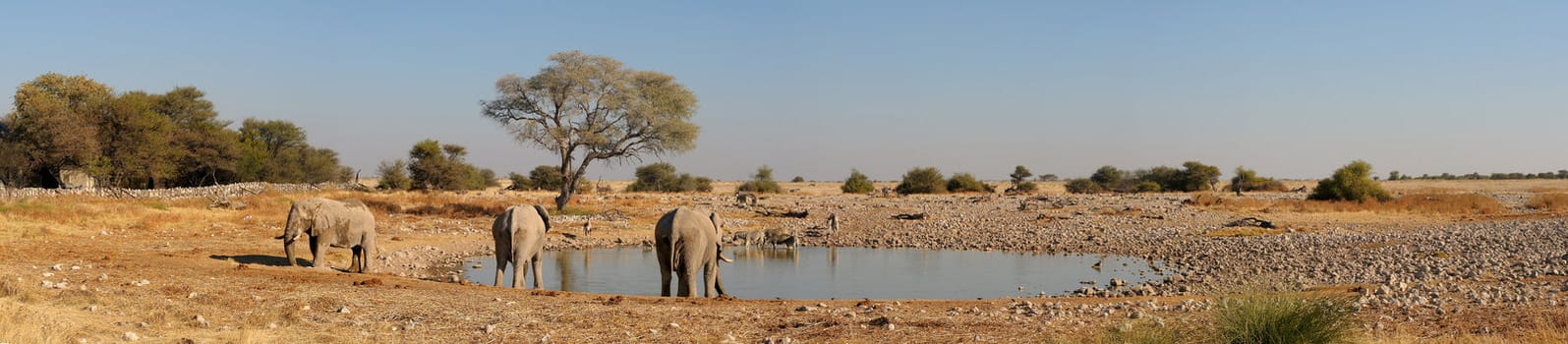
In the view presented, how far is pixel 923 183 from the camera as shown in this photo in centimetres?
7162

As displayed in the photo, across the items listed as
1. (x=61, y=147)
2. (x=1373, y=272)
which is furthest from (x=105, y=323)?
(x=61, y=147)

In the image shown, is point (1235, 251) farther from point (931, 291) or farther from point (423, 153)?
point (423, 153)

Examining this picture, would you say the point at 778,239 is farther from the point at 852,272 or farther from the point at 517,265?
the point at 517,265

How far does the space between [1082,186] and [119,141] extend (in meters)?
66.4

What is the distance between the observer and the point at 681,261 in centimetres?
1395

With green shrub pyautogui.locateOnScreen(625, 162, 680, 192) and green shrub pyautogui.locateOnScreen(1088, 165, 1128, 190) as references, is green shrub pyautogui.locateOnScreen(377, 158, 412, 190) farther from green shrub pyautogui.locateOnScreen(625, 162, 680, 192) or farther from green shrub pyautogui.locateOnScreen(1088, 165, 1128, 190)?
green shrub pyautogui.locateOnScreen(1088, 165, 1128, 190)

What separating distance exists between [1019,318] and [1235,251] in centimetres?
1397

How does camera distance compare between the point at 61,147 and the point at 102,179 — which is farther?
the point at 102,179

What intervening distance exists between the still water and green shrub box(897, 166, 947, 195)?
45.6 metres

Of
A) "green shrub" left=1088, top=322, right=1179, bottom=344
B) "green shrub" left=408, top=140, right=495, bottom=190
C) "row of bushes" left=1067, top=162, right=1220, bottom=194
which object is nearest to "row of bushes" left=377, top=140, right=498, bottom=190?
"green shrub" left=408, top=140, right=495, bottom=190

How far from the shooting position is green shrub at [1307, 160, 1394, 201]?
147ft

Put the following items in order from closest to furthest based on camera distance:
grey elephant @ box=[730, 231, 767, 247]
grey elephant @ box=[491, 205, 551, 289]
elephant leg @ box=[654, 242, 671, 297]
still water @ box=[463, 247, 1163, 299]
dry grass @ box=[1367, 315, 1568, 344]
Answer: dry grass @ box=[1367, 315, 1568, 344]
elephant leg @ box=[654, 242, 671, 297]
grey elephant @ box=[491, 205, 551, 289]
still water @ box=[463, 247, 1163, 299]
grey elephant @ box=[730, 231, 767, 247]

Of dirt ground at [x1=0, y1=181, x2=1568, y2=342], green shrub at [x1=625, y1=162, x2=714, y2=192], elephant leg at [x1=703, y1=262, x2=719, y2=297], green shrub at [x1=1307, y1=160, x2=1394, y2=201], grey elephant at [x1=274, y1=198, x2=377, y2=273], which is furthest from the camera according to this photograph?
green shrub at [x1=625, y1=162, x2=714, y2=192]

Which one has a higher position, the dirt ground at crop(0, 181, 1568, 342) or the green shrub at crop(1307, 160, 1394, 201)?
the green shrub at crop(1307, 160, 1394, 201)
